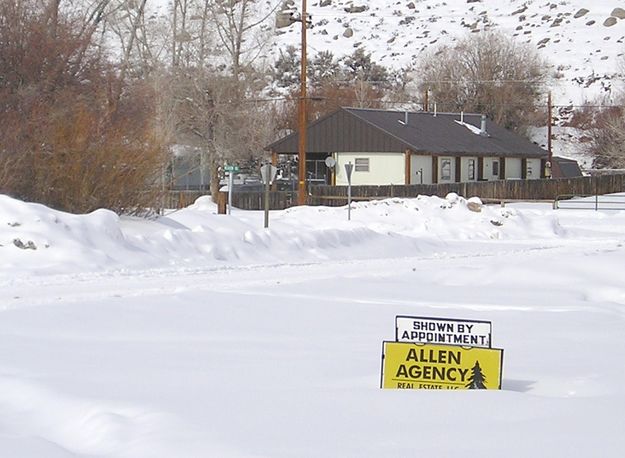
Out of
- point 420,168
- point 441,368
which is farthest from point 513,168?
point 441,368

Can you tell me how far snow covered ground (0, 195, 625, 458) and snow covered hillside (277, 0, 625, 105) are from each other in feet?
251

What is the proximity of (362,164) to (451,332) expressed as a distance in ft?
174

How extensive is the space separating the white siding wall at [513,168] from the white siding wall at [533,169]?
147cm

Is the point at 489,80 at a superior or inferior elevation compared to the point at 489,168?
superior

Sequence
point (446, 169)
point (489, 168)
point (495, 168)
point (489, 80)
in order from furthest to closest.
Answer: point (489, 80) < point (495, 168) < point (489, 168) < point (446, 169)

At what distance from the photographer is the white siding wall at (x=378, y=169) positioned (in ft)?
196

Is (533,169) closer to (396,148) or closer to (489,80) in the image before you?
(489,80)

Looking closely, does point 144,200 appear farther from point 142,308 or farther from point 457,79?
point 457,79

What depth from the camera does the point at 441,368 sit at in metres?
8.34

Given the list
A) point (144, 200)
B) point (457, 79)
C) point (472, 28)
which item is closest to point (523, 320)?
point (144, 200)

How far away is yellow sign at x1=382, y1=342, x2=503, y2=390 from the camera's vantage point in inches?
324

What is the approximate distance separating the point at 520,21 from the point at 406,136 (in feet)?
224

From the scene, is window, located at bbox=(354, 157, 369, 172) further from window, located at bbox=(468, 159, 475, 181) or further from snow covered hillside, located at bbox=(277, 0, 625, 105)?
snow covered hillside, located at bbox=(277, 0, 625, 105)

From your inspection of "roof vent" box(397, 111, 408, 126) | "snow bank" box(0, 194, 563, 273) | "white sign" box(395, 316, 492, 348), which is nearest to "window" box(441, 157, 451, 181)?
"roof vent" box(397, 111, 408, 126)
